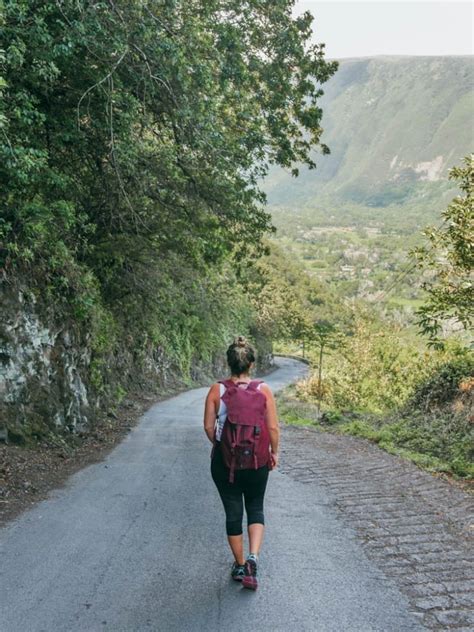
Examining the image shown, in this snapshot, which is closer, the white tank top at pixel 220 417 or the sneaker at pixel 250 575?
the sneaker at pixel 250 575

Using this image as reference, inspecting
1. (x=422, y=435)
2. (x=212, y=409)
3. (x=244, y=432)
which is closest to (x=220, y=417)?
(x=212, y=409)

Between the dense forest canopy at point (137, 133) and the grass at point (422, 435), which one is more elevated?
the dense forest canopy at point (137, 133)

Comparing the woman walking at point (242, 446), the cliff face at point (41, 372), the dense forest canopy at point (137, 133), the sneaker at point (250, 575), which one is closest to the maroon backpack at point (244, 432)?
the woman walking at point (242, 446)

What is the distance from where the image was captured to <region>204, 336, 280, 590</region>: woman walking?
448 cm

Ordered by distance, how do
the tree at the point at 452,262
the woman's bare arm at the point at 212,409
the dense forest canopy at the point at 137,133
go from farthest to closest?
the tree at the point at 452,262 → the dense forest canopy at the point at 137,133 → the woman's bare arm at the point at 212,409

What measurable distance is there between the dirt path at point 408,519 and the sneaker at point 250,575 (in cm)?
119

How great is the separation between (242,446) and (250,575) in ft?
3.32

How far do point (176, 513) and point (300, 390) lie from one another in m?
27.6

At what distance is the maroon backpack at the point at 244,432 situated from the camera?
4.47 meters

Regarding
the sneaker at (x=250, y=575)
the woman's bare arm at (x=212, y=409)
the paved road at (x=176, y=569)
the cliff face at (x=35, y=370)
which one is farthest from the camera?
the cliff face at (x=35, y=370)

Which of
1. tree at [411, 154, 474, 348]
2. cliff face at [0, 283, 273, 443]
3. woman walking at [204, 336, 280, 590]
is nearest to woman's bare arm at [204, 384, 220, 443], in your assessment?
woman walking at [204, 336, 280, 590]

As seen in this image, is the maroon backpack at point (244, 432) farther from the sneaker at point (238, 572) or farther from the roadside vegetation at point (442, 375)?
the roadside vegetation at point (442, 375)

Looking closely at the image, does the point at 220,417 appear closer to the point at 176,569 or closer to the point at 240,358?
the point at 240,358

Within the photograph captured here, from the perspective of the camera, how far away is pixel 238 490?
4625 mm
